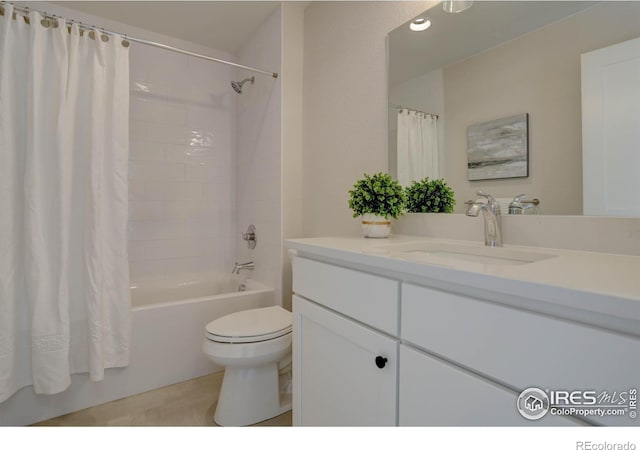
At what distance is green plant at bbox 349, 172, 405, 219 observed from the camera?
1.29 metres

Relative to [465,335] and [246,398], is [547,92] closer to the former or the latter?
[465,335]

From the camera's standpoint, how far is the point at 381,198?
50.9 inches

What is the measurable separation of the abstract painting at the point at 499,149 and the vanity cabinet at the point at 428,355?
0.65 metres

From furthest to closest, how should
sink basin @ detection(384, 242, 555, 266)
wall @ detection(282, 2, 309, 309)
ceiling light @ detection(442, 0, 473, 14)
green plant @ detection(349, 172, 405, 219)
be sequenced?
1. wall @ detection(282, 2, 309, 309)
2. green plant @ detection(349, 172, 405, 219)
3. ceiling light @ detection(442, 0, 473, 14)
4. sink basin @ detection(384, 242, 555, 266)

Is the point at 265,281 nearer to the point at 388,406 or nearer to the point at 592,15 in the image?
the point at 388,406

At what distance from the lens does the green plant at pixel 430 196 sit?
1265 mm

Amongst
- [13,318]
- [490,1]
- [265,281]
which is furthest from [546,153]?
[13,318]

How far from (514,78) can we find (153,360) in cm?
213

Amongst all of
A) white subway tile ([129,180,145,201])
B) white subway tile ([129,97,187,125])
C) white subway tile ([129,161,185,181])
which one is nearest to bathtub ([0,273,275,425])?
white subway tile ([129,180,145,201])

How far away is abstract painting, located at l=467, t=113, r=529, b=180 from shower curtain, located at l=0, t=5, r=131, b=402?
166cm

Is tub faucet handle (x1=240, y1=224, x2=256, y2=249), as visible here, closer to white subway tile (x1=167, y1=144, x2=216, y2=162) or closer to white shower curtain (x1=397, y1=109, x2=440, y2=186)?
white subway tile (x1=167, y1=144, x2=216, y2=162)

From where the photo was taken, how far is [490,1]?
1143 millimetres

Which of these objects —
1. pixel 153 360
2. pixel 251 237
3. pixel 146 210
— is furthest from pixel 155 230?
pixel 153 360

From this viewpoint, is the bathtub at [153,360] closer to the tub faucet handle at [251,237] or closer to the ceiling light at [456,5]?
the tub faucet handle at [251,237]
